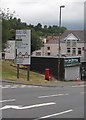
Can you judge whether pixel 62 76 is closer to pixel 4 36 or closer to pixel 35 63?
pixel 35 63

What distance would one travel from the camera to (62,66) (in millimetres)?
39375

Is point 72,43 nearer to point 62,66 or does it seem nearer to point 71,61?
point 71,61

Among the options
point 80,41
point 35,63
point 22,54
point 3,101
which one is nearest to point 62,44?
point 80,41

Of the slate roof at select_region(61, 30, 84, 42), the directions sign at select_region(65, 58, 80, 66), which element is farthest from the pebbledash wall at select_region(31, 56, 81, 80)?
the slate roof at select_region(61, 30, 84, 42)

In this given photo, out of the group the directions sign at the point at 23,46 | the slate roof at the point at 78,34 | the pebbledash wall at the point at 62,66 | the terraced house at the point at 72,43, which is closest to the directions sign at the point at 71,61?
the pebbledash wall at the point at 62,66

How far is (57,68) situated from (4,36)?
8.23 meters

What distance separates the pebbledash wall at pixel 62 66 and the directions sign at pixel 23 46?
9.80 metres

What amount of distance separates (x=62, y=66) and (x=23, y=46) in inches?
420

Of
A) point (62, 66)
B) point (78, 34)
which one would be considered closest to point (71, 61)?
point (62, 66)

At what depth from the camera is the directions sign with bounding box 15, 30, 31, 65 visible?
96.4ft

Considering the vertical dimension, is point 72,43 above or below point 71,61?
above

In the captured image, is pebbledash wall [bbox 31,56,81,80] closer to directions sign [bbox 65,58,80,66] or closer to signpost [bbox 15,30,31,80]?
directions sign [bbox 65,58,80,66]

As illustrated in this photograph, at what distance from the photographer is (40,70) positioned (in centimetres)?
4244

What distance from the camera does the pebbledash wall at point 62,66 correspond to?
129 ft
